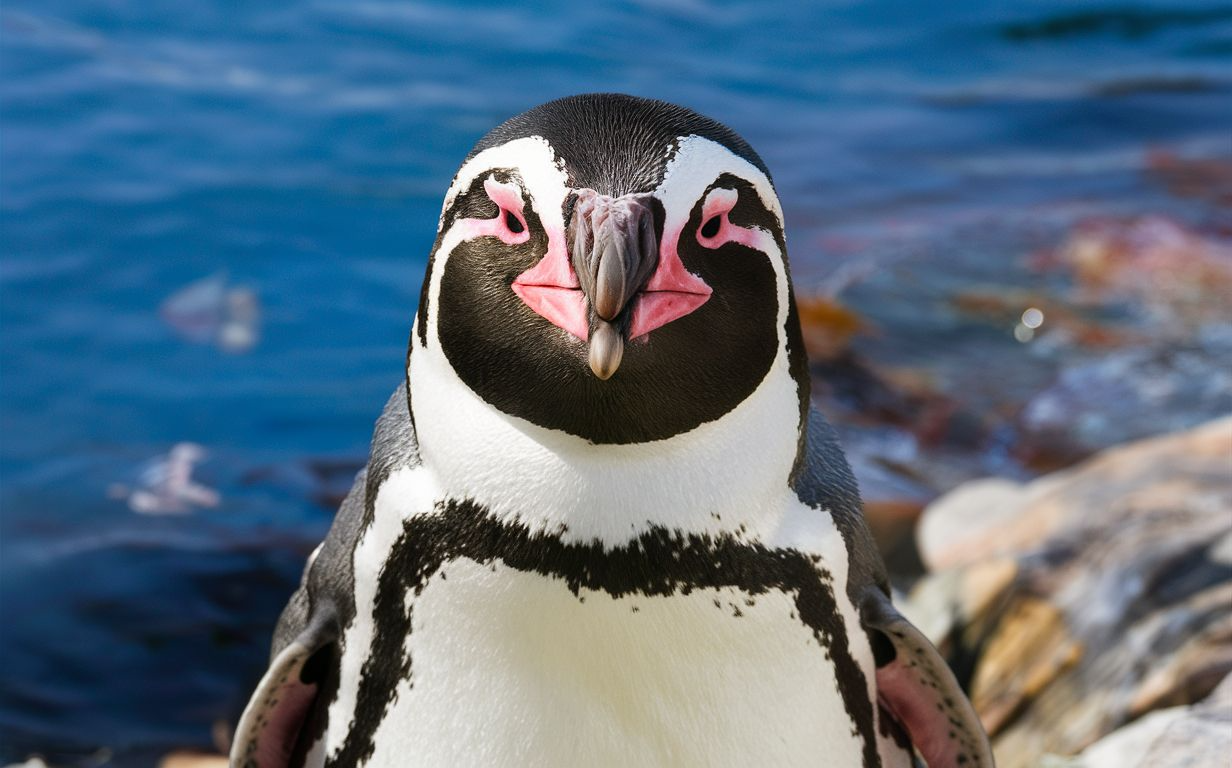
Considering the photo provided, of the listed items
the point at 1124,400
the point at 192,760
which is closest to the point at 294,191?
the point at 1124,400

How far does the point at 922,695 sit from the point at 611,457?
0.84 m

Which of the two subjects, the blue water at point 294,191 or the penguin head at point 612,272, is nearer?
the penguin head at point 612,272

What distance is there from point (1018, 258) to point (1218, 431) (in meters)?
3.42

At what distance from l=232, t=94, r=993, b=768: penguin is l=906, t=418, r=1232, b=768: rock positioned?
1.15 m

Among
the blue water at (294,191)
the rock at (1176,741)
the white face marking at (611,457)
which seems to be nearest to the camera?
the white face marking at (611,457)

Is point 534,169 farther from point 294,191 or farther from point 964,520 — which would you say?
point 294,191

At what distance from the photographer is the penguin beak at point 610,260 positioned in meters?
1.85

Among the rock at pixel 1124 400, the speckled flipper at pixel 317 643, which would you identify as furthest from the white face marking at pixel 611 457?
the rock at pixel 1124 400

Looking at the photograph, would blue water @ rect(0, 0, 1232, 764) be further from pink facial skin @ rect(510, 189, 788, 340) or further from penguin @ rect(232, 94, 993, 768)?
pink facial skin @ rect(510, 189, 788, 340)

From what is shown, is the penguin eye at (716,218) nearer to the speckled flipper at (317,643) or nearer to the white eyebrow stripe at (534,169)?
the white eyebrow stripe at (534,169)

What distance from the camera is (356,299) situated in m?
8.20

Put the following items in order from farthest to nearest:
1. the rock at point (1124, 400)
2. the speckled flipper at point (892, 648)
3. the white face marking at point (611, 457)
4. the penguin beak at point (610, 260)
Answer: the rock at point (1124, 400) < the speckled flipper at point (892, 648) < the white face marking at point (611, 457) < the penguin beak at point (610, 260)

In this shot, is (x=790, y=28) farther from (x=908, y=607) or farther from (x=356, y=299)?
(x=908, y=607)

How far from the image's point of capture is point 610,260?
6.04 ft
